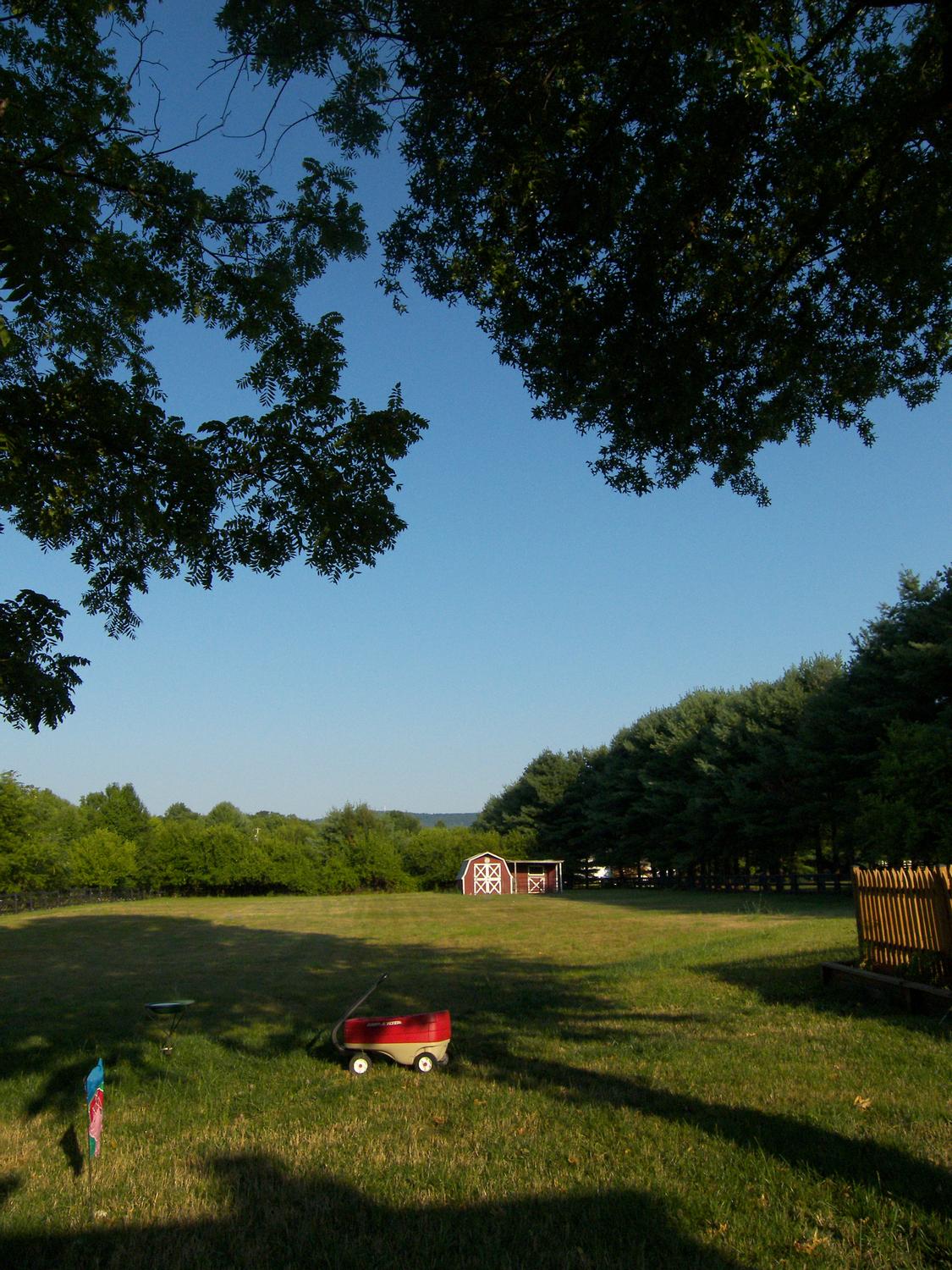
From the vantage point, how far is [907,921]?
10.4m

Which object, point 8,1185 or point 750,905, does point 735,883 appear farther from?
point 8,1185

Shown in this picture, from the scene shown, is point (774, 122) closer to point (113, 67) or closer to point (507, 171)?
point (507, 171)

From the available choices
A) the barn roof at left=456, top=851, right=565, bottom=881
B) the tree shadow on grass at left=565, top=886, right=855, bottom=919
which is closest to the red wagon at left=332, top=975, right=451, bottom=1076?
the tree shadow on grass at left=565, top=886, right=855, bottom=919

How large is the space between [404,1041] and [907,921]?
21.0 ft

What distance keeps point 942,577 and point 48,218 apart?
4298cm

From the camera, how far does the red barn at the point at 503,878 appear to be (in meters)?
74.1

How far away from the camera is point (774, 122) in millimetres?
8141

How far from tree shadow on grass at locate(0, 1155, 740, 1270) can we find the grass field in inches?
0.7

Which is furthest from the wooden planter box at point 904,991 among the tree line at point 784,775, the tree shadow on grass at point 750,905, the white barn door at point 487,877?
the white barn door at point 487,877

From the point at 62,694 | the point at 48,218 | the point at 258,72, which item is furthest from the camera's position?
the point at 258,72

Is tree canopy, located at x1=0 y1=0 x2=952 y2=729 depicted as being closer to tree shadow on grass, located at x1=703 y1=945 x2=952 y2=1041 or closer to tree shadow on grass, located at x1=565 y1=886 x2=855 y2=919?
tree shadow on grass, located at x1=703 y1=945 x2=952 y2=1041

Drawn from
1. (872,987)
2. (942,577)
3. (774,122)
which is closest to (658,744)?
(942,577)

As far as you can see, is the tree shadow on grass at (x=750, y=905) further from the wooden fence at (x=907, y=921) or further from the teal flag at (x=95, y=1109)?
the teal flag at (x=95, y=1109)

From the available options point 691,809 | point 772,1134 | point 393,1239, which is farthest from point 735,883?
point 393,1239
